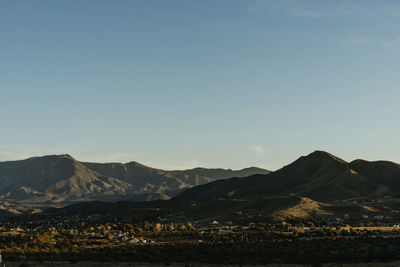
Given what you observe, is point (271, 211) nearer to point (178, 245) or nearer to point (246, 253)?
point (178, 245)

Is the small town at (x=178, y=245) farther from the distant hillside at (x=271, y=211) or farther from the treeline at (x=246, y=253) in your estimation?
the distant hillside at (x=271, y=211)

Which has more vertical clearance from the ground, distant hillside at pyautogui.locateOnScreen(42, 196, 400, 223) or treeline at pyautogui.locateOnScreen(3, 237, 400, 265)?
distant hillside at pyautogui.locateOnScreen(42, 196, 400, 223)

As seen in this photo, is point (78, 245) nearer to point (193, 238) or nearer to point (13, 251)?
point (13, 251)

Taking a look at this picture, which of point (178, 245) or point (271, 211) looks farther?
point (271, 211)

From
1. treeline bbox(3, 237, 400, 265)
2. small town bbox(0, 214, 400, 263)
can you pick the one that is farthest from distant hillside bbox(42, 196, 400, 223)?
treeline bbox(3, 237, 400, 265)

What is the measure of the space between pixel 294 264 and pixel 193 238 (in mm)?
36413

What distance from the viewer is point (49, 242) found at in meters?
92.6

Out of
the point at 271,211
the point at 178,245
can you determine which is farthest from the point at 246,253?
the point at 271,211

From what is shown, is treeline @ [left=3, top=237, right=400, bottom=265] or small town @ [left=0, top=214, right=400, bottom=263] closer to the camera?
treeline @ [left=3, top=237, right=400, bottom=265]

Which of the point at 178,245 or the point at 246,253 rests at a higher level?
the point at 178,245

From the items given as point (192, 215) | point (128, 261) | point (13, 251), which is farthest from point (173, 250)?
point (192, 215)

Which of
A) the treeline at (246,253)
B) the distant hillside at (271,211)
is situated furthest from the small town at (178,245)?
the distant hillside at (271,211)

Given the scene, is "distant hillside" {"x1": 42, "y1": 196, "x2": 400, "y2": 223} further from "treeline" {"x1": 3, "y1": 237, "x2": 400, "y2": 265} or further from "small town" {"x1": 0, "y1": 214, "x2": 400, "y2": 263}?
"treeline" {"x1": 3, "y1": 237, "x2": 400, "y2": 265}

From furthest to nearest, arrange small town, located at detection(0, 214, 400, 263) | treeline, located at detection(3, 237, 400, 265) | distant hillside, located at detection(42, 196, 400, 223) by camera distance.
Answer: distant hillside, located at detection(42, 196, 400, 223) < small town, located at detection(0, 214, 400, 263) < treeline, located at detection(3, 237, 400, 265)
